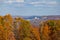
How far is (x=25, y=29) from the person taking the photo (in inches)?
253

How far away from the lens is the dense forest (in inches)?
250

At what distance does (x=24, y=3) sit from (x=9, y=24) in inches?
39.2

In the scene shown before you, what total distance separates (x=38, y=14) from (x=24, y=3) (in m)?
0.67

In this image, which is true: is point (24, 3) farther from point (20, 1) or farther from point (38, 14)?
point (38, 14)

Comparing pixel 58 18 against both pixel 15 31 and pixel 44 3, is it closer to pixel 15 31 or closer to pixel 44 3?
pixel 44 3

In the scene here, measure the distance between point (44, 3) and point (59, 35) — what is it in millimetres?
1294

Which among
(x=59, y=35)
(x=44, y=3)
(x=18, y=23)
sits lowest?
(x=59, y=35)

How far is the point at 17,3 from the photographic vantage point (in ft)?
22.0

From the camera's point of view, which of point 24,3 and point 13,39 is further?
point 24,3

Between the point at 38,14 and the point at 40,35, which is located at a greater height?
the point at 38,14

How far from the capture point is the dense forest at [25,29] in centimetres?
634

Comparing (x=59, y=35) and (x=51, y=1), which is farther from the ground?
(x=51, y=1)

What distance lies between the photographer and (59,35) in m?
6.46

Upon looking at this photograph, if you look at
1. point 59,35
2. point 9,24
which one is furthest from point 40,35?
point 9,24
